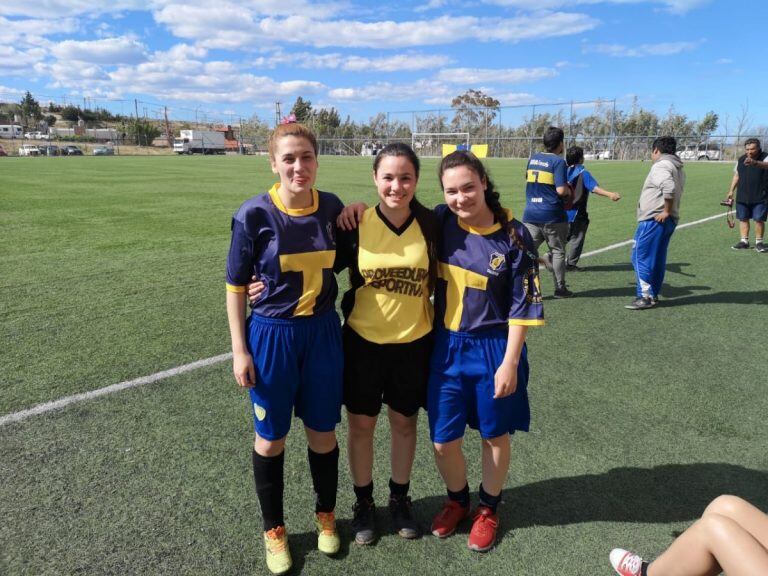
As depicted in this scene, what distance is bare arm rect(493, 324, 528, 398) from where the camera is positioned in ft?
7.38

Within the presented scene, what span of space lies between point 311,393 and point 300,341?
24 centimetres

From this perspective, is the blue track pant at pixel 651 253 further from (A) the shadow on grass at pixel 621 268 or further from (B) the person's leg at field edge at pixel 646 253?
(A) the shadow on grass at pixel 621 268

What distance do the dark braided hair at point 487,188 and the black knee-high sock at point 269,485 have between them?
1363 mm

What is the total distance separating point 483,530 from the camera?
97.6 inches

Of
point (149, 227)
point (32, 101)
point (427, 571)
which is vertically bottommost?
point (427, 571)

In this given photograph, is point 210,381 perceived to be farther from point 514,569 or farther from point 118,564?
point 514,569

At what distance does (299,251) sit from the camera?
217cm

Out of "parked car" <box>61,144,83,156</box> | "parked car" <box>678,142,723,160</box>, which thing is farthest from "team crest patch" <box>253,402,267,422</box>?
"parked car" <box>61,144,83,156</box>

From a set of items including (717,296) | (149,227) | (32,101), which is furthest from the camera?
(32,101)

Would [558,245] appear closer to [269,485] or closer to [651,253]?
[651,253]

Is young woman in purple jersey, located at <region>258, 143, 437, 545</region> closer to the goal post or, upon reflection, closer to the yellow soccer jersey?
the yellow soccer jersey

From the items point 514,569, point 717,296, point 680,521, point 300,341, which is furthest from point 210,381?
point 717,296

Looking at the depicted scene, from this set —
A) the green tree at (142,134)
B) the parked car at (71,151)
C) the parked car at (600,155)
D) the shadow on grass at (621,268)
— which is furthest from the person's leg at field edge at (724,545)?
the green tree at (142,134)

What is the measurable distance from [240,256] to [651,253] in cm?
517
